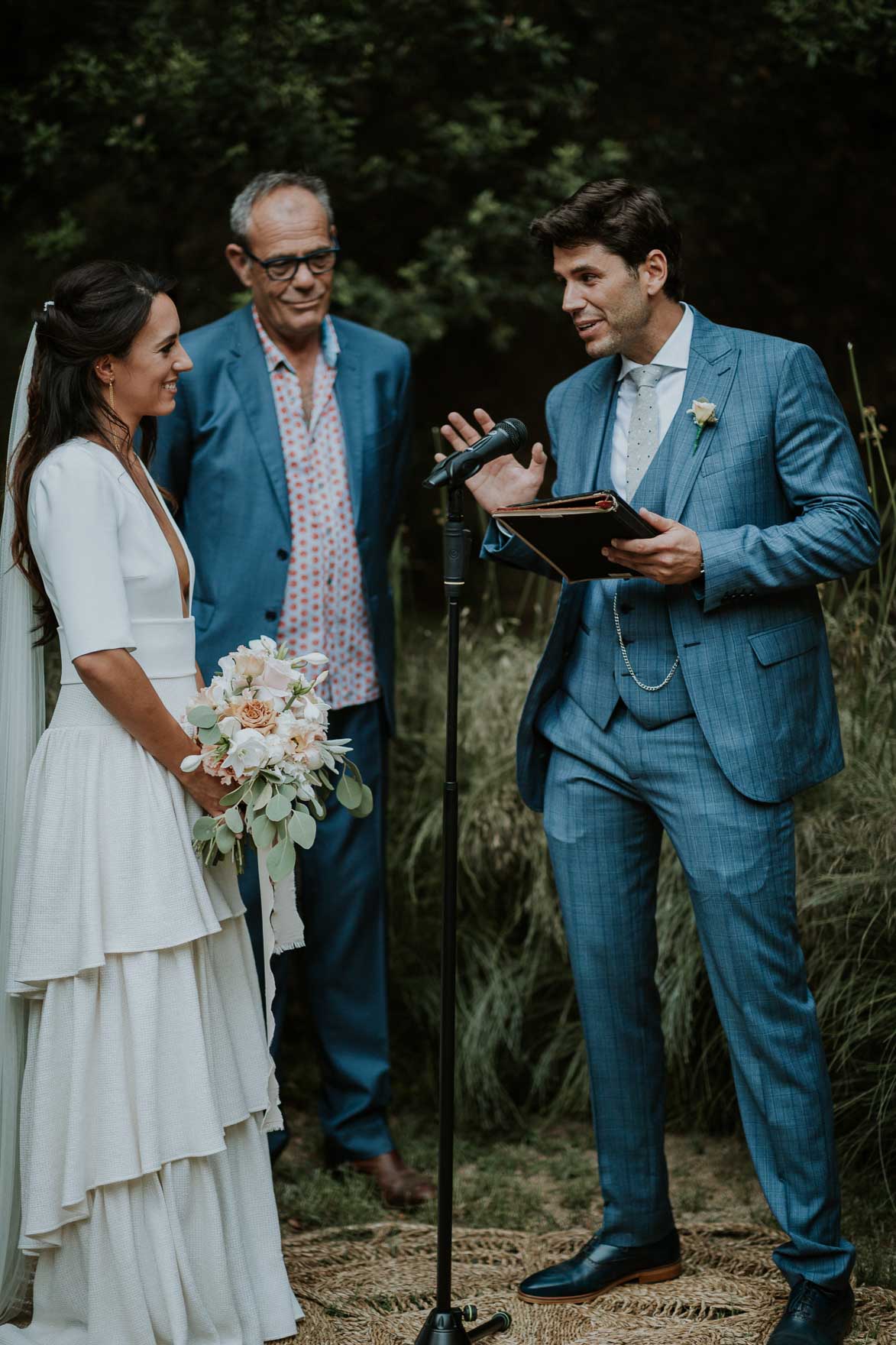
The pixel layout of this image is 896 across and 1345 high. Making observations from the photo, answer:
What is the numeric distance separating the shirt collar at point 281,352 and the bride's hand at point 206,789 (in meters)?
Result: 1.36

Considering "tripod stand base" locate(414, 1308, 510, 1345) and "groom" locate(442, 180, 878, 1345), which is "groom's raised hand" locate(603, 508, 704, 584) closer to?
"groom" locate(442, 180, 878, 1345)

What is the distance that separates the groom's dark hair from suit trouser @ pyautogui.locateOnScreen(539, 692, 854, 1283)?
3.28 ft

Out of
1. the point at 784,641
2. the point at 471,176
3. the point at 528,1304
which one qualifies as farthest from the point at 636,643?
the point at 471,176

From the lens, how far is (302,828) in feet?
8.95

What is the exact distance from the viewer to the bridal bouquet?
2711 mm

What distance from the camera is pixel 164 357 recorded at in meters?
2.87

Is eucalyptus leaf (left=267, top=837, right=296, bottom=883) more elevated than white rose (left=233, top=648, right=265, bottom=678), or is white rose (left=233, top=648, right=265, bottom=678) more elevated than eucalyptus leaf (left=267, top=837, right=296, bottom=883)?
white rose (left=233, top=648, right=265, bottom=678)

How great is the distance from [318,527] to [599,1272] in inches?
77.2

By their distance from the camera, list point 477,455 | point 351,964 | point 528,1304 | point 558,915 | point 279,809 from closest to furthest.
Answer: point 477,455
point 279,809
point 528,1304
point 351,964
point 558,915

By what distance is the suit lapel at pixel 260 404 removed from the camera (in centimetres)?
368

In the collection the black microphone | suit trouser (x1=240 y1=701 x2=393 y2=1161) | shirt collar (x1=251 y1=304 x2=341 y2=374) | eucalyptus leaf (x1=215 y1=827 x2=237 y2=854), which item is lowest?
suit trouser (x1=240 y1=701 x2=393 y2=1161)

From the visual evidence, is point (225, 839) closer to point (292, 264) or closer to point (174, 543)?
point (174, 543)

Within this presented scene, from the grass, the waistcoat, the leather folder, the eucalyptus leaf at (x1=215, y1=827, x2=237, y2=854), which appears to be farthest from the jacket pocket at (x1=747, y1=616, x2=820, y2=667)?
the grass

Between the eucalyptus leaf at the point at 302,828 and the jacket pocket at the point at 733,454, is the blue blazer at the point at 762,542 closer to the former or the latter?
the jacket pocket at the point at 733,454
